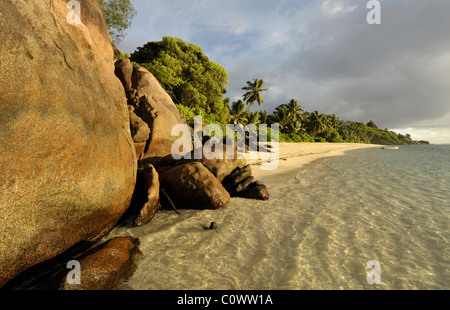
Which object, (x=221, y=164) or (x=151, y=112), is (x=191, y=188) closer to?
(x=221, y=164)

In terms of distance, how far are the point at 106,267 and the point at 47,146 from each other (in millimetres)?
2143

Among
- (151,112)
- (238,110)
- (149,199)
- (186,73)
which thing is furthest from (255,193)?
(238,110)

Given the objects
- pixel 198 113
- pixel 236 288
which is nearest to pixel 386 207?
pixel 236 288

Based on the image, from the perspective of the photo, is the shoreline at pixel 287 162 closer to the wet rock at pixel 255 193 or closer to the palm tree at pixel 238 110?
the wet rock at pixel 255 193

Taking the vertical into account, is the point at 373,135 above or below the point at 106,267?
above

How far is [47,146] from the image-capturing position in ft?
10.5

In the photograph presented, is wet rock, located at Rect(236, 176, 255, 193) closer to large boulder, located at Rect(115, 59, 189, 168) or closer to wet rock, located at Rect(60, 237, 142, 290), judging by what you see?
large boulder, located at Rect(115, 59, 189, 168)

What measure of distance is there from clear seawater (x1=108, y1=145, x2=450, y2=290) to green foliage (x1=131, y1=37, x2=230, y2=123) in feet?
52.4

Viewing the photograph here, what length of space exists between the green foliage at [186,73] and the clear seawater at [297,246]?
16.0 metres

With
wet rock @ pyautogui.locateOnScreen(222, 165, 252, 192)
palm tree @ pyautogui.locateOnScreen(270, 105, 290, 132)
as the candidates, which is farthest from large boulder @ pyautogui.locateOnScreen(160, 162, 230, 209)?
palm tree @ pyautogui.locateOnScreen(270, 105, 290, 132)

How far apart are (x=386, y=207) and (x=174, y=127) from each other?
30.6 feet

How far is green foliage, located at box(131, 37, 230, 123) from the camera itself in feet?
64.7
